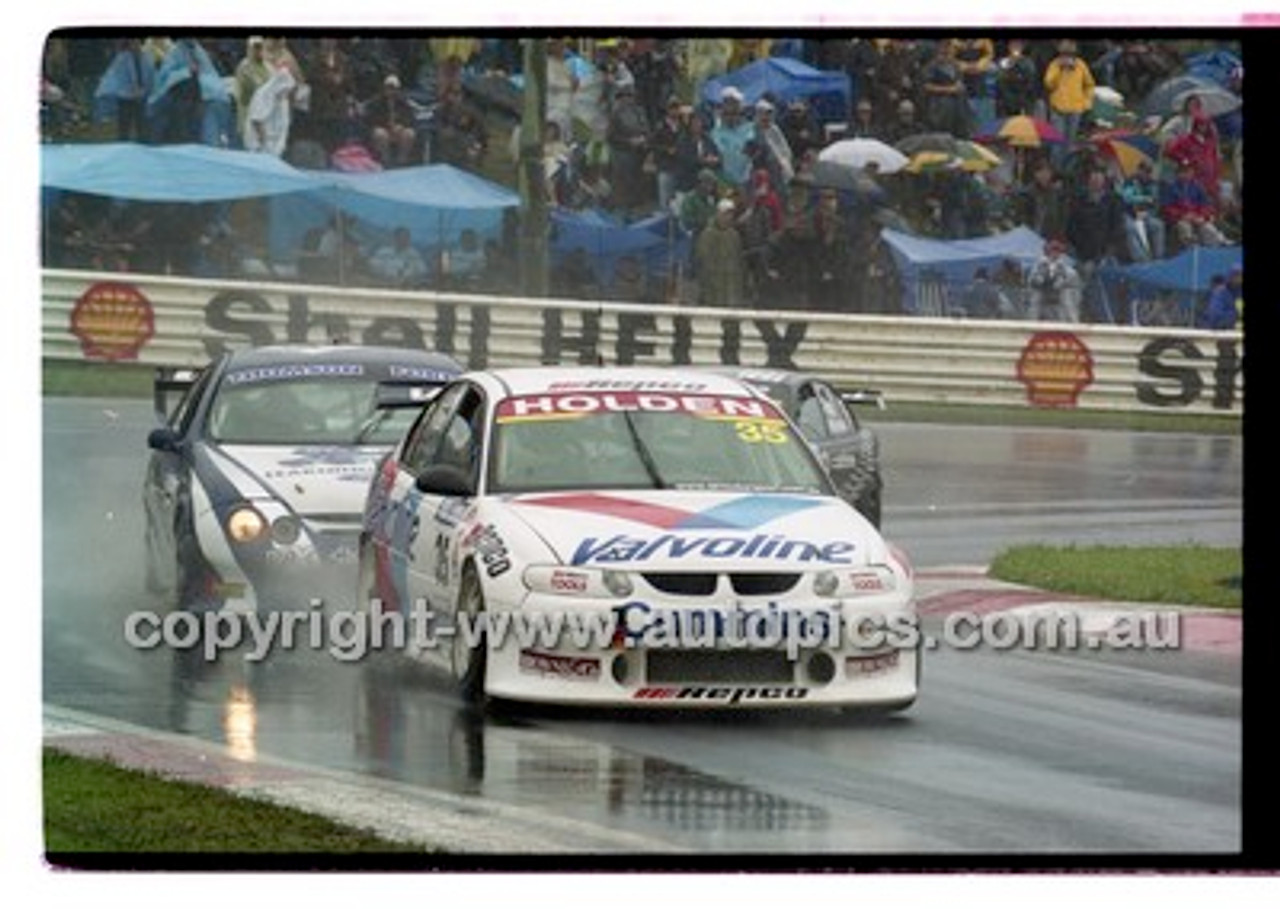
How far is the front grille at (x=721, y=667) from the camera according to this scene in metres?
14.3

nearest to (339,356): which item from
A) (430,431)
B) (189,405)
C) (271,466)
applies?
(189,405)

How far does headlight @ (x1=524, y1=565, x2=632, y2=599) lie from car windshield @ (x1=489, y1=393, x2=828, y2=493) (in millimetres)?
527

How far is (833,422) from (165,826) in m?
2.40

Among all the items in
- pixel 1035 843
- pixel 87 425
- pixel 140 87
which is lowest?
pixel 1035 843

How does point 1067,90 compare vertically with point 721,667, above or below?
above

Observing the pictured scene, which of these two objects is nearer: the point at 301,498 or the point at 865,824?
the point at 865,824

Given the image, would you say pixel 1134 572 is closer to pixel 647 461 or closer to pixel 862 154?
pixel 862 154

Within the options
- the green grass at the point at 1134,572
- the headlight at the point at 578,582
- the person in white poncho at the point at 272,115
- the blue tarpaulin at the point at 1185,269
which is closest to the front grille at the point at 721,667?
the headlight at the point at 578,582

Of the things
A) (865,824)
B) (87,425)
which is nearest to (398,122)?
(87,425)

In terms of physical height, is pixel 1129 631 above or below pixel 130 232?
below

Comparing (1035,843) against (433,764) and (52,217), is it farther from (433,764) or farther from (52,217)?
(52,217)

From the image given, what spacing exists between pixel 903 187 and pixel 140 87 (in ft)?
6.70

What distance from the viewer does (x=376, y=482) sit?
51.3ft

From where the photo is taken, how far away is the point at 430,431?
15.3m
